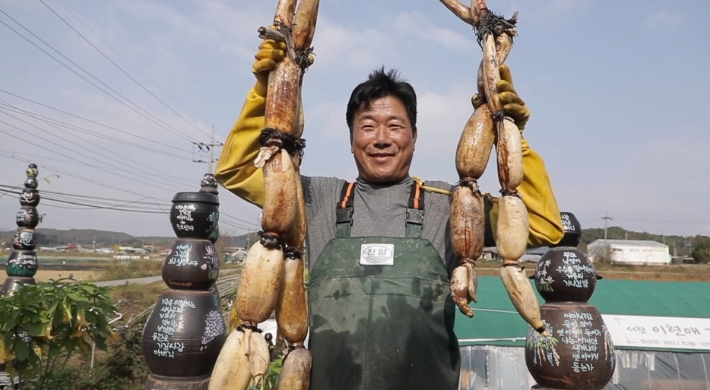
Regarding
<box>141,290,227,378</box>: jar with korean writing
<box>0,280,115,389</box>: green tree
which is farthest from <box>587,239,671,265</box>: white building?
<box>0,280,115,389</box>: green tree

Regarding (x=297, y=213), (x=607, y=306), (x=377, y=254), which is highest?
(x=297, y=213)

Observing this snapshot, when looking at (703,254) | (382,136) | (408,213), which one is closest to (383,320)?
(408,213)

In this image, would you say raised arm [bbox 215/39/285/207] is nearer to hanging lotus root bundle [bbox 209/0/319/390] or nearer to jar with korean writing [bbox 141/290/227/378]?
hanging lotus root bundle [bbox 209/0/319/390]

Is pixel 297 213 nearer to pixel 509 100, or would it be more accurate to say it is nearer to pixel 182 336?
pixel 509 100

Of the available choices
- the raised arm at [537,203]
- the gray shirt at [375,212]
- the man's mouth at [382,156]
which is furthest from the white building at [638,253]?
the man's mouth at [382,156]

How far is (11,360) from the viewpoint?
582 centimetres

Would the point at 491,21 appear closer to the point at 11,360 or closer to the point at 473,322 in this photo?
the point at 11,360

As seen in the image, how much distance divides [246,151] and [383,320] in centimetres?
95

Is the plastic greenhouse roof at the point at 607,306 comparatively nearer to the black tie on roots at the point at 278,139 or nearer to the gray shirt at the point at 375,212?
the gray shirt at the point at 375,212

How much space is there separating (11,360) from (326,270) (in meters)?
5.33

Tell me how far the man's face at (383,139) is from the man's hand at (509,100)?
395mm

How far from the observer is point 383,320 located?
2.17 m

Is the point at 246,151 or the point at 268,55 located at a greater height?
the point at 268,55

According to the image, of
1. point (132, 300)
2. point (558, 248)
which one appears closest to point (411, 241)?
point (558, 248)
